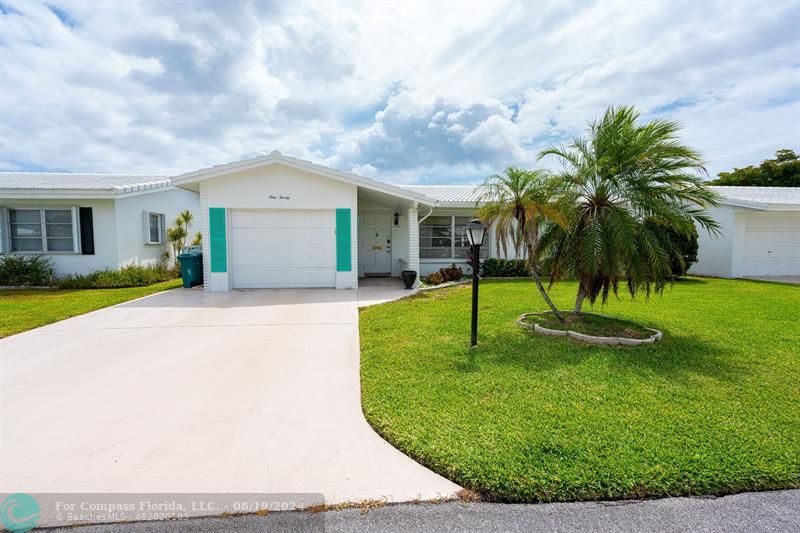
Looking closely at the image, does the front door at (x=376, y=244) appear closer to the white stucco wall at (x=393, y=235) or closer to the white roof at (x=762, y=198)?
the white stucco wall at (x=393, y=235)

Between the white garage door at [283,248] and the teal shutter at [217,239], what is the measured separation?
325 millimetres

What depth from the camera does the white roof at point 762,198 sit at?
514 inches

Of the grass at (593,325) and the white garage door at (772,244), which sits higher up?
the white garage door at (772,244)

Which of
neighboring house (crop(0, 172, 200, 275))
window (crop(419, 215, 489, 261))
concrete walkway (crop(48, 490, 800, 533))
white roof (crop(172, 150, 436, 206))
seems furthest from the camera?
window (crop(419, 215, 489, 261))

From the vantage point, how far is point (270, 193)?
10672 millimetres

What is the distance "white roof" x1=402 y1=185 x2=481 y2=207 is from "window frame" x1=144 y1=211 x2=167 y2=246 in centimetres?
Answer: 1026

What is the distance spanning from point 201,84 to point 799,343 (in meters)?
15.9

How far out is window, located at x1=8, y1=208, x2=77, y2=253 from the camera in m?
12.4

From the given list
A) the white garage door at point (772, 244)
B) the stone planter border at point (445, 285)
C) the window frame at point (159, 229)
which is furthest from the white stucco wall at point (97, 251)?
the white garage door at point (772, 244)

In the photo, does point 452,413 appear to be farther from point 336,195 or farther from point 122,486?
point 336,195

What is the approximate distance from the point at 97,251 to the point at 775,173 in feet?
137

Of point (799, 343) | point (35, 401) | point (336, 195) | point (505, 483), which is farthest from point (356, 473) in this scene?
point (336, 195)

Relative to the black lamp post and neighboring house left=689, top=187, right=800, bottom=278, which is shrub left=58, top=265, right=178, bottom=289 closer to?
the black lamp post

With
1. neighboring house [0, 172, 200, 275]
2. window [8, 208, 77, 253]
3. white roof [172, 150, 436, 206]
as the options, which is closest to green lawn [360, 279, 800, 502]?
white roof [172, 150, 436, 206]
